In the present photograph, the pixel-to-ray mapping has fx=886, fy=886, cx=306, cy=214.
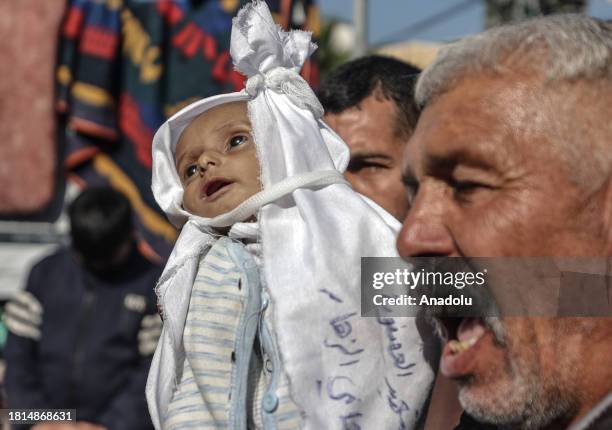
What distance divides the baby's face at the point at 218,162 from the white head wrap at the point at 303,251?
0.04m

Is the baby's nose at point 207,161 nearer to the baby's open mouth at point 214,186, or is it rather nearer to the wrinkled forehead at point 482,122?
the baby's open mouth at point 214,186

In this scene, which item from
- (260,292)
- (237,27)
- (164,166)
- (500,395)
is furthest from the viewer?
(164,166)

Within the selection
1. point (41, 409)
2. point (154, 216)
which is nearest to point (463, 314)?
point (41, 409)

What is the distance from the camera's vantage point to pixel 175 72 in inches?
238

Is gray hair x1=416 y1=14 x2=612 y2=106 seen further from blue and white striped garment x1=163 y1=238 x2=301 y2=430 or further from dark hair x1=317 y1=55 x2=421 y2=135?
dark hair x1=317 y1=55 x2=421 y2=135

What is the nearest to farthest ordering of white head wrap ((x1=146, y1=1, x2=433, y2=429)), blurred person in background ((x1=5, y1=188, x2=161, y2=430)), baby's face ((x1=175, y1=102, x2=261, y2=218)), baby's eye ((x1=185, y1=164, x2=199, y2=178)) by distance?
white head wrap ((x1=146, y1=1, x2=433, y2=429)), baby's face ((x1=175, y1=102, x2=261, y2=218)), baby's eye ((x1=185, y1=164, x2=199, y2=178)), blurred person in background ((x1=5, y1=188, x2=161, y2=430))

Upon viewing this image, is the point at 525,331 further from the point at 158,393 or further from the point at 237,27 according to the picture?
the point at 237,27

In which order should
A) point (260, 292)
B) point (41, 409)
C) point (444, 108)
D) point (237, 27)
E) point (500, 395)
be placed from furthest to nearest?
point (41, 409), point (237, 27), point (260, 292), point (444, 108), point (500, 395)

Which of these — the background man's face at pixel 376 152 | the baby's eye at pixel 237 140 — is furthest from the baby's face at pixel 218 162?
the background man's face at pixel 376 152

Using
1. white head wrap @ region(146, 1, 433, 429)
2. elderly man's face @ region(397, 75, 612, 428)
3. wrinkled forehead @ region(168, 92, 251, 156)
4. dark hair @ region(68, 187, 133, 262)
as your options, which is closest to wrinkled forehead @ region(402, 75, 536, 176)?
elderly man's face @ region(397, 75, 612, 428)

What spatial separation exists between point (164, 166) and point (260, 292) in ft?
1.74

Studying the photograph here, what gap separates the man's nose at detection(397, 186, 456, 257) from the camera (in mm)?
1637

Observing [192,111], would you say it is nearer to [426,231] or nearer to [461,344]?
[426,231]

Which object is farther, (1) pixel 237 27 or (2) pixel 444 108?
(1) pixel 237 27
